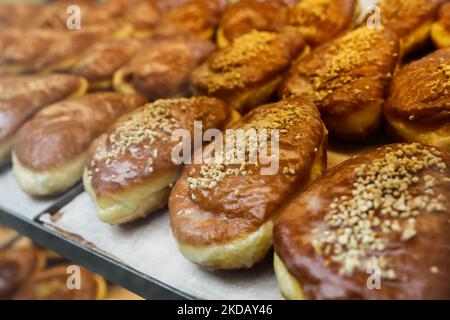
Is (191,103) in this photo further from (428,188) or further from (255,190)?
(428,188)

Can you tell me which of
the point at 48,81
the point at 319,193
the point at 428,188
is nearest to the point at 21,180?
the point at 48,81

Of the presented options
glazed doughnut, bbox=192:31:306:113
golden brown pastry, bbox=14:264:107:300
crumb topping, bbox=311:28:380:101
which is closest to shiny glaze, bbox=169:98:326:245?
crumb topping, bbox=311:28:380:101

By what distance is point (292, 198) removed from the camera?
1.72 metres

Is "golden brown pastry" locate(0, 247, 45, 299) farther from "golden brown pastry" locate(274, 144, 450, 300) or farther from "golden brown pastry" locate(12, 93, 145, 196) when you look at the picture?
"golden brown pastry" locate(274, 144, 450, 300)

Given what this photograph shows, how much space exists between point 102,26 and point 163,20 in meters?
0.60

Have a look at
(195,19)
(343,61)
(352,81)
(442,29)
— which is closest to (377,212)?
(352,81)

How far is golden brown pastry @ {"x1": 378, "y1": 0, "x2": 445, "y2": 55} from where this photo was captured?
99.0 inches

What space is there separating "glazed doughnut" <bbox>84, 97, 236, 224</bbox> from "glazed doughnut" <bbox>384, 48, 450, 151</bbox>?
2.86ft

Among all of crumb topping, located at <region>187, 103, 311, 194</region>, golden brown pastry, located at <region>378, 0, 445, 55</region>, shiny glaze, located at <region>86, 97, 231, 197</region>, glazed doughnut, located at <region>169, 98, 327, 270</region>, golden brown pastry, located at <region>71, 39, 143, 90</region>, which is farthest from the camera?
golden brown pastry, located at <region>71, 39, 143, 90</region>

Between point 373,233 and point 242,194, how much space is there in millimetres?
509

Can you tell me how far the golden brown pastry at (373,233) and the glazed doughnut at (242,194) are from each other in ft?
0.39

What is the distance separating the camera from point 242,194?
169 centimetres

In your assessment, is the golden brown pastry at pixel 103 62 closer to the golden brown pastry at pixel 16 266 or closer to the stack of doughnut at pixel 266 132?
the stack of doughnut at pixel 266 132

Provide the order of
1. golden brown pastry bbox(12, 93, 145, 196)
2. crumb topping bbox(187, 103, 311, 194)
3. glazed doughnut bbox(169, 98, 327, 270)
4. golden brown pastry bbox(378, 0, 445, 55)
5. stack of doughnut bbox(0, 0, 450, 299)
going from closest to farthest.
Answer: stack of doughnut bbox(0, 0, 450, 299)
glazed doughnut bbox(169, 98, 327, 270)
crumb topping bbox(187, 103, 311, 194)
golden brown pastry bbox(12, 93, 145, 196)
golden brown pastry bbox(378, 0, 445, 55)
